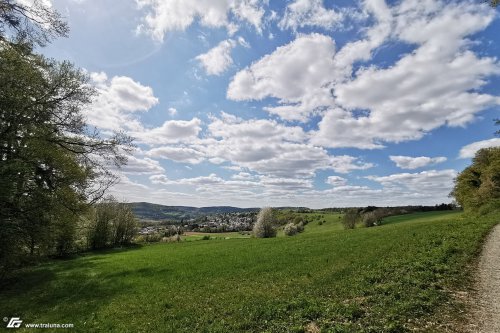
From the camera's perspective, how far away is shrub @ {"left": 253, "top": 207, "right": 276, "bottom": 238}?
84312 millimetres

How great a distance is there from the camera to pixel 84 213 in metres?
30.9

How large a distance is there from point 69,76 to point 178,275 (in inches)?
747

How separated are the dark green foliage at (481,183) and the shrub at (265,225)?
44.5 metres

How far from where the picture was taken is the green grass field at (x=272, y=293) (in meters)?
11.8

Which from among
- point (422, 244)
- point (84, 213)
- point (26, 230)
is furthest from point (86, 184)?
point (422, 244)

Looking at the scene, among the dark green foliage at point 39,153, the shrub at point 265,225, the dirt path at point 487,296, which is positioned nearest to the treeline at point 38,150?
the dark green foliage at point 39,153

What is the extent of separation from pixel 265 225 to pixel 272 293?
6879 centimetres

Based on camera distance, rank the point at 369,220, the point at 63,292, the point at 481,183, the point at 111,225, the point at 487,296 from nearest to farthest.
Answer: the point at 487,296
the point at 63,292
the point at 481,183
the point at 111,225
the point at 369,220

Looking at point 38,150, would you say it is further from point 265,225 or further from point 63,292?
point 265,225

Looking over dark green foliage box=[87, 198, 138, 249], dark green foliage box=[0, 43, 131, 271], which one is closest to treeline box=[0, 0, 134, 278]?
dark green foliage box=[0, 43, 131, 271]

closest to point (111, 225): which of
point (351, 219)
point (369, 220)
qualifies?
point (351, 219)

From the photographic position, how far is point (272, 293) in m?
16.7
